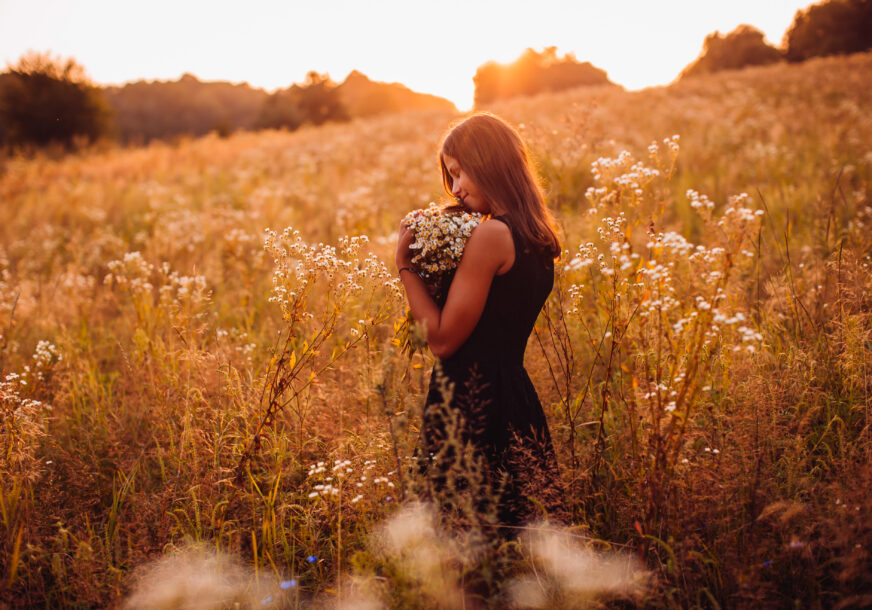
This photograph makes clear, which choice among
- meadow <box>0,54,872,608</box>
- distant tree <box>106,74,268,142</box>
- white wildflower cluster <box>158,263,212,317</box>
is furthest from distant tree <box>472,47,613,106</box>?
white wildflower cluster <box>158,263,212,317</box>

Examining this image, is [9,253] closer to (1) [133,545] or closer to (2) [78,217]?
(2) [78,217]

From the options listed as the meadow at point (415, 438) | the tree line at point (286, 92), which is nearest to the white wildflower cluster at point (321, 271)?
the meadow at point (415, 438)

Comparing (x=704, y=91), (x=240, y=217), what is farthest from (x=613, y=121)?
(x=240, y=217)

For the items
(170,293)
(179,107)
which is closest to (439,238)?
(170,293)

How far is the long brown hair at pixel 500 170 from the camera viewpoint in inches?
88.0

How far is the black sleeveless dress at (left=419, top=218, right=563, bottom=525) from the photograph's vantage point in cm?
213

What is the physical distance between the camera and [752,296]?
4.17 m

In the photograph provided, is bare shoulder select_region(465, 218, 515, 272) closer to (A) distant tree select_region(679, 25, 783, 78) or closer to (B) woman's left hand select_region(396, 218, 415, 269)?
(B) woman's left hand select_region(396, 218, 415, 269)

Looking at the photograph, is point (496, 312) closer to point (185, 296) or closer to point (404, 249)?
point (404, 249)

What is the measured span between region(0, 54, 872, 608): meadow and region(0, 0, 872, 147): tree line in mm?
20368

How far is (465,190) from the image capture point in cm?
231

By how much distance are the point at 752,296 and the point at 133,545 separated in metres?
4.57

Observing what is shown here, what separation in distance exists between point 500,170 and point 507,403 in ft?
3.37

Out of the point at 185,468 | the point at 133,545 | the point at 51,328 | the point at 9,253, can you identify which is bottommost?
the point at 133,545
